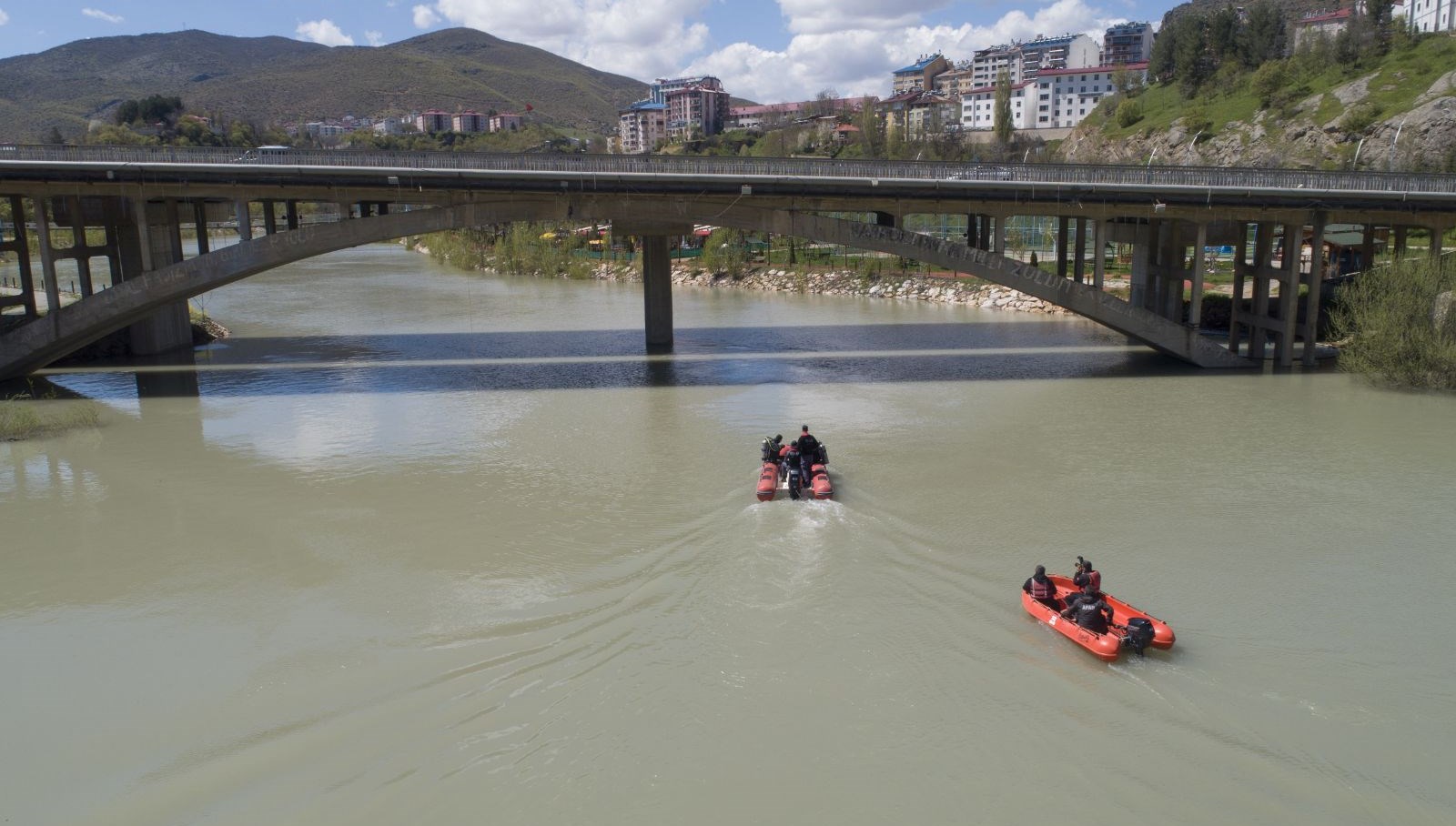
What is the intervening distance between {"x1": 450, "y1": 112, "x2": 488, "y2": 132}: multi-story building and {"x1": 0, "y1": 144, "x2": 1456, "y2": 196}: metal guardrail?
162 m

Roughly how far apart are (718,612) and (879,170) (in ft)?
62.9

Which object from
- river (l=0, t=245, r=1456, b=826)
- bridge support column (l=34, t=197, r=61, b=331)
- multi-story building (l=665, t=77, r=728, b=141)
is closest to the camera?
river (l=0, t=245, r=1456, b=826)

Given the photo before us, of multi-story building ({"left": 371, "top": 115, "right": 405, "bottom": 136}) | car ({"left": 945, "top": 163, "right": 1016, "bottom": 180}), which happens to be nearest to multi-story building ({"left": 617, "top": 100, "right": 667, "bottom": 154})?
multi-story building ({"left": 371, "top": 115, "right": 405, "bottom": 136})

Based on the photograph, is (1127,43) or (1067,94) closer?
(1067,94)

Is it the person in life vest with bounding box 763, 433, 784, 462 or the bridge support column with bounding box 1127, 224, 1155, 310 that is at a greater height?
the bridge support column with bounding box 1127, 224, 1155, 310

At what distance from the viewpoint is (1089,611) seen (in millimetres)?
12492

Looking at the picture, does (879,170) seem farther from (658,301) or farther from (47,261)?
(47,261)

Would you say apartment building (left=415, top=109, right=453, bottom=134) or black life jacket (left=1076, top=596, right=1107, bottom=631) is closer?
black life jacket (left=1076, top=596, right=1107, bottom=631)

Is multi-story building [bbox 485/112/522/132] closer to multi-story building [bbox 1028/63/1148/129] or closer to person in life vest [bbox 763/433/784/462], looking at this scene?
Answer: multi-story building [bbox 1028/63/1148/129]

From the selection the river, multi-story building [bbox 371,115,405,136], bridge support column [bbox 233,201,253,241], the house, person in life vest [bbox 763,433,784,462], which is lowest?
the river

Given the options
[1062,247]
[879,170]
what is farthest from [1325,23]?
[879,170]

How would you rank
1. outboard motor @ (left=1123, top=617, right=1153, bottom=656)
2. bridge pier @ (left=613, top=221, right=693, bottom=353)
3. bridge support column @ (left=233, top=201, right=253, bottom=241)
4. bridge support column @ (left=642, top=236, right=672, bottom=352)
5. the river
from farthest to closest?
bridge support column @ (left=642, top=236, right=672, bottom=352), bridge pier @ (left=613, top=221, right=693, bottom=353), bridge support column @ (left=233, top=201, right=253, bottom=241), outboard motor @ (left=1123, top=617, right=1153, bottom=656), the river

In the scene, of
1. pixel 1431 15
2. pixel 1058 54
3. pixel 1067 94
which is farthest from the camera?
pixel 1058 54

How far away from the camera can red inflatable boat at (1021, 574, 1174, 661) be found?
1230cm
